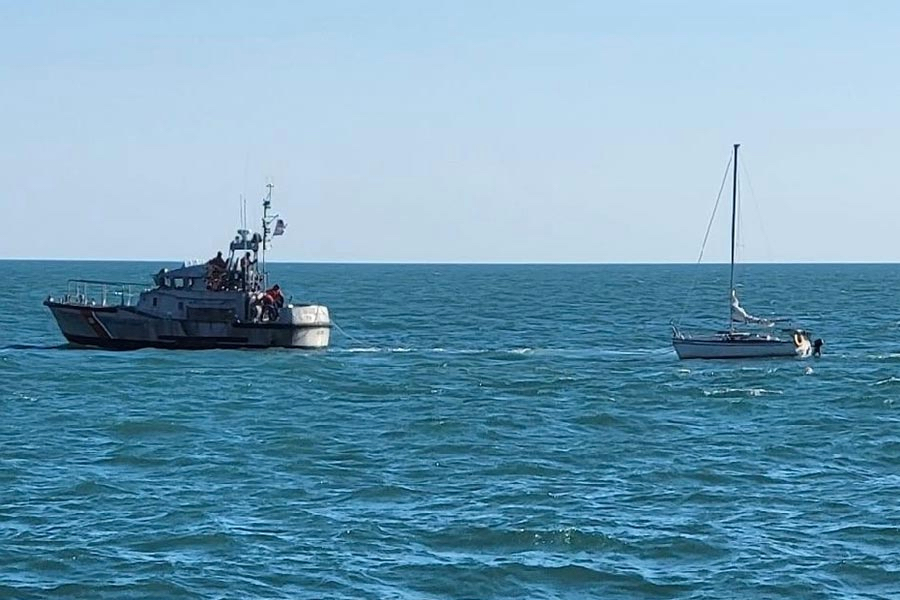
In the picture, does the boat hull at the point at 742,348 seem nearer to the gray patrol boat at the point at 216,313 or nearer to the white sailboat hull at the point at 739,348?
the white sailboat hull at the point at 739,348

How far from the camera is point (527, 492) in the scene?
39.3 metres

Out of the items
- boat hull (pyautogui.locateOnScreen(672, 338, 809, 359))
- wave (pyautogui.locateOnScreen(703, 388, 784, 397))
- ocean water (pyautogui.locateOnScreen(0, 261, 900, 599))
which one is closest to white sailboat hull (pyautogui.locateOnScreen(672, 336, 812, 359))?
boat hull (pyautogui.locateOnScreen(672, 338, 809, 359))

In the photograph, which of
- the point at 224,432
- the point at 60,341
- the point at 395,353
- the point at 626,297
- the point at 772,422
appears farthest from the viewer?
the point at 626,297

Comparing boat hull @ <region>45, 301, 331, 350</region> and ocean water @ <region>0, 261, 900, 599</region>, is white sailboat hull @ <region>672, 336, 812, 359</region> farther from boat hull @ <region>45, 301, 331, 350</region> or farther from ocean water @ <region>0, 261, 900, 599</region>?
boat hull @ <region>45, 301, 331, 350</region>

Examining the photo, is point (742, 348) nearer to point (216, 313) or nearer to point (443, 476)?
point (216, 313)

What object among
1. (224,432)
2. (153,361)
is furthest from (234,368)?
(224,432)

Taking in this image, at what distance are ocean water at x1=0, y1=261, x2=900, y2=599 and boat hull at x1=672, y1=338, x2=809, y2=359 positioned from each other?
4.86ft

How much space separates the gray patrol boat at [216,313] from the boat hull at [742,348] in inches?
704

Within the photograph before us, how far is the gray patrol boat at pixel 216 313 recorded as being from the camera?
245ft

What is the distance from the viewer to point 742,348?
250ft

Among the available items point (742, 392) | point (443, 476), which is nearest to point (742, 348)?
point (742, 392)

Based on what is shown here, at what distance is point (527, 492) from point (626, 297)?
133 m

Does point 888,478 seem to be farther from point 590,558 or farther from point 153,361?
point 153,361

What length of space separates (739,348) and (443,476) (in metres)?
37.3
